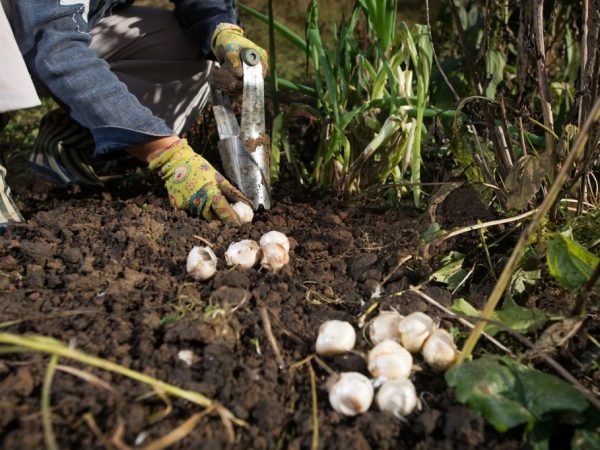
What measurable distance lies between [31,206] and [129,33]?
0.78 meters

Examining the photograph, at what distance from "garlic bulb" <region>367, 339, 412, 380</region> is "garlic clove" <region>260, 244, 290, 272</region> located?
1.15ft

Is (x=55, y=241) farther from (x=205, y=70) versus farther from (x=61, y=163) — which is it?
(x=205, y=70)

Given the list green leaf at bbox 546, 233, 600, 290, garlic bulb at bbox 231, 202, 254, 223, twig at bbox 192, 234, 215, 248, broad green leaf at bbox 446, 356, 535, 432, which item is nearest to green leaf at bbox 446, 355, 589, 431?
broad green leaf at bbox 446, 356, 535, 432

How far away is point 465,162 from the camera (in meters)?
1.61

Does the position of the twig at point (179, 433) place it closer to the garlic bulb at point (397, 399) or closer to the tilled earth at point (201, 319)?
the tilled earth at point (201, 319)

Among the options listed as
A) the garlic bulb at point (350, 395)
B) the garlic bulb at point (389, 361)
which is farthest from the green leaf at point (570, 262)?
the garlic bulb at point (350, 395)

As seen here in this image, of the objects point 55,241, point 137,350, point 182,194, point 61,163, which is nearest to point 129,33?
point 61,163

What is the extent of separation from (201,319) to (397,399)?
1.28ft

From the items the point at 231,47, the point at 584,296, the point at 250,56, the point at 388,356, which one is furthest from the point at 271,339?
the point at 231,47

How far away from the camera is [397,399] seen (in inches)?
37.5

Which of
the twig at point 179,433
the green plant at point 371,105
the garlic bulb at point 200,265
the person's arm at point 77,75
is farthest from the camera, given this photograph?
the green plant at point 371,105

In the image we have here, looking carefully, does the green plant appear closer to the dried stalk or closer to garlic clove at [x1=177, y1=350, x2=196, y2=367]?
the dried stalk

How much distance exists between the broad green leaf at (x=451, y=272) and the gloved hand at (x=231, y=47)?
32.8 inches

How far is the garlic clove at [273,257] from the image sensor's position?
1298 mm
